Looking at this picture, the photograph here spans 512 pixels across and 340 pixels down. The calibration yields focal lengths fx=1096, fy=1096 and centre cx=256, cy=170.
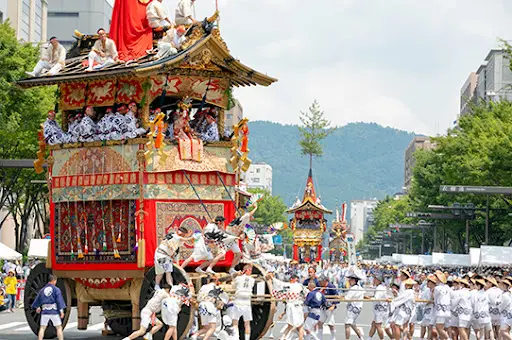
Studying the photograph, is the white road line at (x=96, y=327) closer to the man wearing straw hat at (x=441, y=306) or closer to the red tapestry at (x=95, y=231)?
the red tapestry at (x=95, y=231)

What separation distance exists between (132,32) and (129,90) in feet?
5.46

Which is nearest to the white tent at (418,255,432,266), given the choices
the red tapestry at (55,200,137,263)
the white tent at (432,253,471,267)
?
the white tent at (432,253,471,267)

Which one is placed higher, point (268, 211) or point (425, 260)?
point (268, 211)

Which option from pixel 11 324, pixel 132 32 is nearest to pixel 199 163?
pixel 132 32

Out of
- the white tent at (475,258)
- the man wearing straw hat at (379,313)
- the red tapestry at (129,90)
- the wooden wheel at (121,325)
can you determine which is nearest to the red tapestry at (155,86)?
the red tapestry at (129,90)

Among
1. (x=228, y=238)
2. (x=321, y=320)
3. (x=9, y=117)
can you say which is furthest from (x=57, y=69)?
(x=9, y=117)

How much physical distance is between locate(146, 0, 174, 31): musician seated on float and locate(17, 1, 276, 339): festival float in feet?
0.96

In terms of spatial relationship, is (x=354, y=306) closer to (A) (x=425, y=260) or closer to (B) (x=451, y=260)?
(B) (x=451, y=260)

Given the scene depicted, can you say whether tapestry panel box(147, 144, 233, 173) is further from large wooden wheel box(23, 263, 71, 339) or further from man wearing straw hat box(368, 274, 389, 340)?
man wearing straw hat box(368, 274, 389, 340)

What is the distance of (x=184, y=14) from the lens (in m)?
24.6

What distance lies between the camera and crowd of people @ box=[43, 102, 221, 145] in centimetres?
2364

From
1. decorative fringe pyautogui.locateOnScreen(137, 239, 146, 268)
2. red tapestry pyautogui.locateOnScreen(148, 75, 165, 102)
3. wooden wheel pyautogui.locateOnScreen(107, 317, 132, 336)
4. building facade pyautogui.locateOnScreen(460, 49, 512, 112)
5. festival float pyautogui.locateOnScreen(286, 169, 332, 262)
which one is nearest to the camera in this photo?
decorative fringe pyautogui.locateOnScreen(137, 239, 146, 268)

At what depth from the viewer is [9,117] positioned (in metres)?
47.2

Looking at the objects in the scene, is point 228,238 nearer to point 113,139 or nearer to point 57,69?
point 113,139
